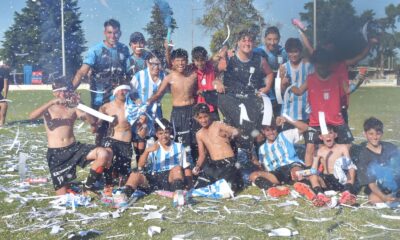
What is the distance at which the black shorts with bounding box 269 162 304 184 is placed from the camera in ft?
17.9

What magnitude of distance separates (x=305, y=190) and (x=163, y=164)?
159cm

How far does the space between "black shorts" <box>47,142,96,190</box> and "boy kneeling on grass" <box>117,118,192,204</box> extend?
595 mm

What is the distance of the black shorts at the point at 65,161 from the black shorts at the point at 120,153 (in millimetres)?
305

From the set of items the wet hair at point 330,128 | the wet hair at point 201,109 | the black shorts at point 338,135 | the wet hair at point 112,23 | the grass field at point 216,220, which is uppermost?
the wet hair at point 112,23

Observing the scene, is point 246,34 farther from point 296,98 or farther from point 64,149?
point 64,149

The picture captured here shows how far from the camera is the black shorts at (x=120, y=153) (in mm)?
5465

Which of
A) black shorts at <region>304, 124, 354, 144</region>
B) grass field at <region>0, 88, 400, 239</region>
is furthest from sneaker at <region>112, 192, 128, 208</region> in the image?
black shorts at <region>304, 124, 354, 144</region>

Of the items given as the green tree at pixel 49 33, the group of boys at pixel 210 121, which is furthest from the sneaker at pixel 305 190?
the green tree at pixel 49 33

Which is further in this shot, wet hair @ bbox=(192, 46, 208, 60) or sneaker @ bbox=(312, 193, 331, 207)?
wet hair @ bbox=(192, 46, 208, 60)

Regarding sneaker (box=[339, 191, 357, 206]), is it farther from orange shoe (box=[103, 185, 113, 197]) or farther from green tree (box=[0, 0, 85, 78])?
green tree (box=[0, 0, 85, 78])

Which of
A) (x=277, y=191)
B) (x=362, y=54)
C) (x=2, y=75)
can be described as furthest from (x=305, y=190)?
(x=2, y=75)

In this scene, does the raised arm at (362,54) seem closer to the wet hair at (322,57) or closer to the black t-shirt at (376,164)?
A: the wet hair at (322,57)

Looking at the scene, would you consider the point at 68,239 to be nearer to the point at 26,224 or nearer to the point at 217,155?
the point at 26,224

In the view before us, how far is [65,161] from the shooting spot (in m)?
5.16
